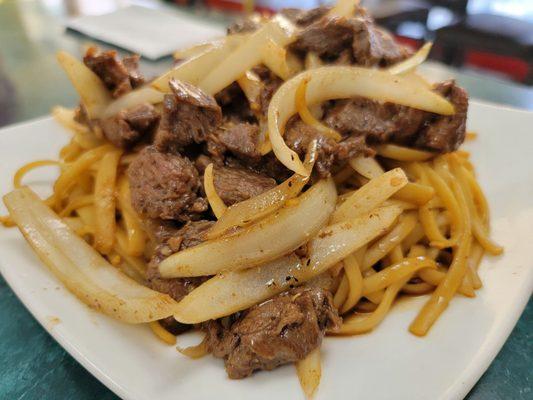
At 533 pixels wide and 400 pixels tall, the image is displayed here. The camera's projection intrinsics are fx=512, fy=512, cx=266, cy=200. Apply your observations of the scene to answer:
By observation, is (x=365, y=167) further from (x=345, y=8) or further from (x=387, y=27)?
(x=387, y=27)

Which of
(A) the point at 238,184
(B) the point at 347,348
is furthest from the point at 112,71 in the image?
(B) the point at 347,348

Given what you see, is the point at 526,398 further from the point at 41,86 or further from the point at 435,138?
the point at 41,86

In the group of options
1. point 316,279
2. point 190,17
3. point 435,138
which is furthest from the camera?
point 190,17

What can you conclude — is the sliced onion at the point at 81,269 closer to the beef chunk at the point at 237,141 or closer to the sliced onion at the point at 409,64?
the beef chunk at the point at 237,141

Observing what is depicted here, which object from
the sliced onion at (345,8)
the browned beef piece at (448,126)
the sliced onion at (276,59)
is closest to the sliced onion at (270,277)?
the browned beef piece at (448,126)

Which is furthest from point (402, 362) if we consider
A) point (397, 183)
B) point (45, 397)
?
point (45, 397)
